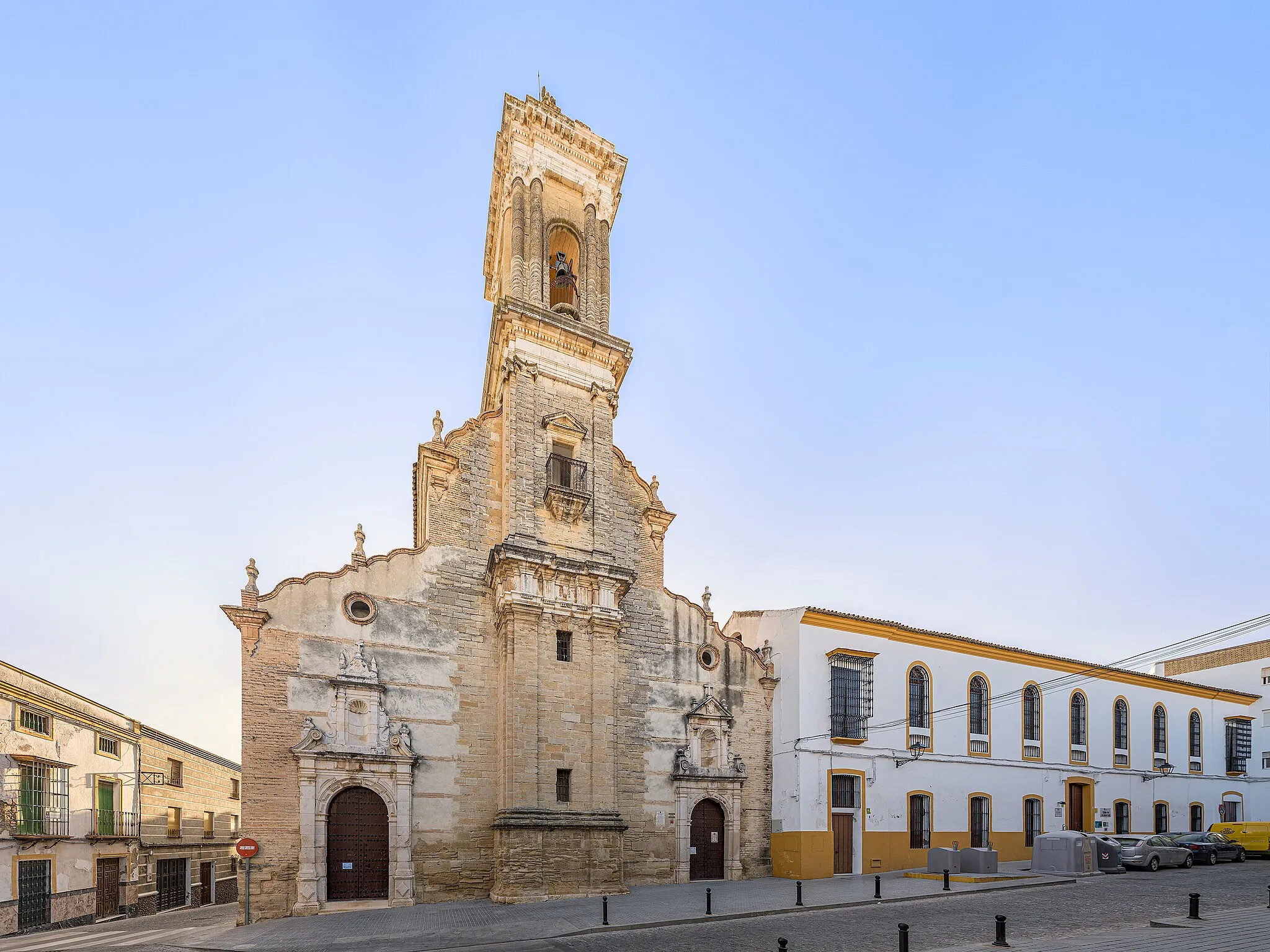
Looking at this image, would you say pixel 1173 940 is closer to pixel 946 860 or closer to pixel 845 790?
pixel 946 860

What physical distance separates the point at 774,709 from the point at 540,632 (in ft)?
29.6

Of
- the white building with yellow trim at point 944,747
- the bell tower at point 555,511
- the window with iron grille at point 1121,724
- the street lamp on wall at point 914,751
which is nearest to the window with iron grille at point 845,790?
the white building with yellow trim at point 944,747

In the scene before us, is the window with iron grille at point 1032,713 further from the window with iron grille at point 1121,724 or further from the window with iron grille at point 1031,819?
the window with iron grille at point 1121,724

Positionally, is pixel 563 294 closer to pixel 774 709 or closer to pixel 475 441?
pixel 475 441

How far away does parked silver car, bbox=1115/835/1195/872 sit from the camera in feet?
84.9

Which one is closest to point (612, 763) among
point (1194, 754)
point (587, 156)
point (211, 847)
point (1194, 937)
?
point (1194, 937)

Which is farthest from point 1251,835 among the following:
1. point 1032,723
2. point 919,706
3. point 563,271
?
point 563,271

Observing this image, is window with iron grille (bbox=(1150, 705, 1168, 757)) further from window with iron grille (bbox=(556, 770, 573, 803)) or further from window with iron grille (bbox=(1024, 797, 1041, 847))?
window with iron grille (bbox=(556, 770, 573, 803))

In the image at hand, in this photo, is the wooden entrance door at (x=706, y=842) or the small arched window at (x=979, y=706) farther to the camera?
the small arched window at (x=979, y=706)

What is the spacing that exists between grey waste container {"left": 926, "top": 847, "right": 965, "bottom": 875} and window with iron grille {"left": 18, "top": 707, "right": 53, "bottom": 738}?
87.9ft

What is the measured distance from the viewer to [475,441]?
2380 centimetres

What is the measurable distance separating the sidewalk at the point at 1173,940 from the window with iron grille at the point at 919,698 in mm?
12679

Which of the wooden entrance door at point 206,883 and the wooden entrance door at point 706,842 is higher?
the wooden entrance door at point 706,842

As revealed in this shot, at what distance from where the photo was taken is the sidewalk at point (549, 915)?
15461 millimetres
